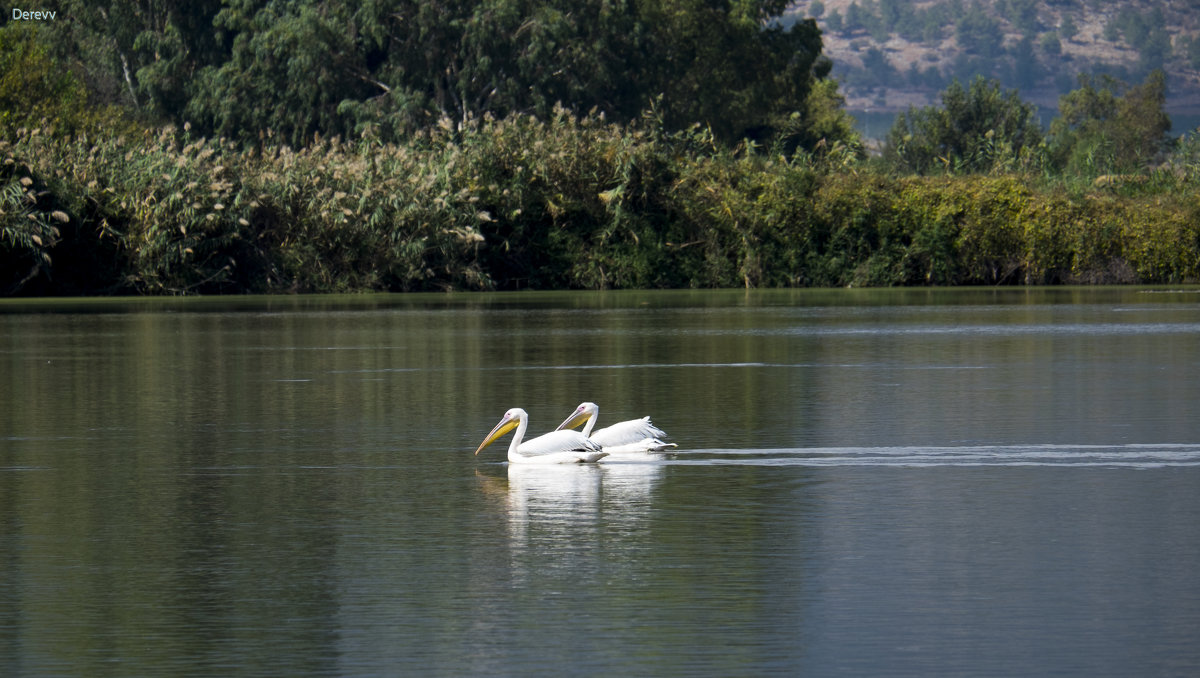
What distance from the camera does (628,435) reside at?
36.0 ft

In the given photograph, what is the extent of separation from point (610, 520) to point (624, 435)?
2.33 metres

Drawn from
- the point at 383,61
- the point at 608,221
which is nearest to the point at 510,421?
the point at 608,221

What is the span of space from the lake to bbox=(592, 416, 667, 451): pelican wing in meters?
0.14

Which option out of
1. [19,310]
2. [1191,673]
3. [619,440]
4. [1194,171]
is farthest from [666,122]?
[1191,673]

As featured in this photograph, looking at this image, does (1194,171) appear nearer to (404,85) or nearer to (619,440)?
(404,85)

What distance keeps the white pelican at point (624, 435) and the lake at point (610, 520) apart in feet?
0.37

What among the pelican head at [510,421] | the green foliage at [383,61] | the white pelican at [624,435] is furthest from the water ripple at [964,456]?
the green foliage at [383,61]

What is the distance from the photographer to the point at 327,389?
16047mm

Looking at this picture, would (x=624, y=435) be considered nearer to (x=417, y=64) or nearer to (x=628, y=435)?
(x=628, y=435)

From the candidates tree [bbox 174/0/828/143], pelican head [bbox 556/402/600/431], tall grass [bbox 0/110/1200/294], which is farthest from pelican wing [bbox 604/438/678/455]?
tree [bbox 174/0/828/143]

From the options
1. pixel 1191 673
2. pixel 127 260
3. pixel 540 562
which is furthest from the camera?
pixel 127 260

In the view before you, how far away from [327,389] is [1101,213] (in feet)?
93.4

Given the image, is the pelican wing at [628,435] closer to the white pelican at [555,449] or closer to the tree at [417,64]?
the white pelican at [555,449]

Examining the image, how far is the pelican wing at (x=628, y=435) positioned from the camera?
1095cm
